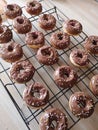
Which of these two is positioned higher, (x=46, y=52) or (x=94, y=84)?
A: (x=46, y=52)

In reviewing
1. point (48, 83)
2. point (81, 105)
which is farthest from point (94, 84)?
point (48, 83)

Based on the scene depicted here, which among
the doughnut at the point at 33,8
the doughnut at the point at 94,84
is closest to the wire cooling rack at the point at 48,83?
the doughnut at the point at 94,84

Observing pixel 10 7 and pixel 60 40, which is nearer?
pixel 60 40

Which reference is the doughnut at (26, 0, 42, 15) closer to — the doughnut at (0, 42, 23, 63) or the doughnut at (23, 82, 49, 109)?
the doughnut at (0, 42, 23, 63)

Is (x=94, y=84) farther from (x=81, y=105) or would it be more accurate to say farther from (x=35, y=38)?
(x=35, y=38)

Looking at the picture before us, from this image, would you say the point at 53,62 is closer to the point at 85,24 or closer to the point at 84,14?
the point at 85,24

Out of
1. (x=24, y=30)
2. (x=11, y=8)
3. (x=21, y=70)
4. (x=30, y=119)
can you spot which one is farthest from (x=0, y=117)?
(x=11, y=8)

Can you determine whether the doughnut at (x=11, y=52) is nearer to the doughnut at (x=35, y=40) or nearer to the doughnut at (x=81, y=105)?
the doughnut at (x=35, y=40)

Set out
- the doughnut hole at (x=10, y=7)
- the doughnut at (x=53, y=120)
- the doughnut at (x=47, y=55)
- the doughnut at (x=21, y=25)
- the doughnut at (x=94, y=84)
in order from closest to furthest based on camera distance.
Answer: the doughnut at (x=53, y=120) < the doughnut at (x=94, y=84) < the doughnut at (x=47, y=55) < the doughnut at (x=21, y=25) < the doughnut hole at (x=10, y=7)
